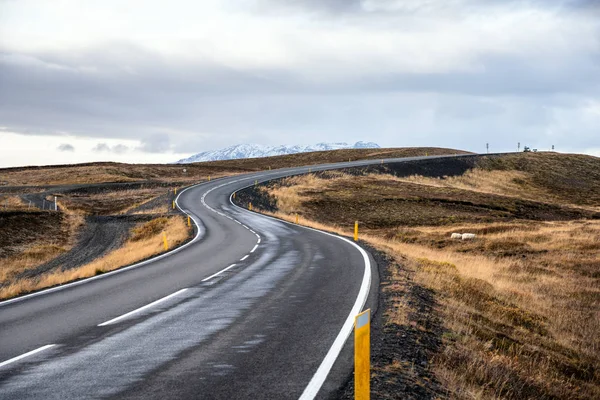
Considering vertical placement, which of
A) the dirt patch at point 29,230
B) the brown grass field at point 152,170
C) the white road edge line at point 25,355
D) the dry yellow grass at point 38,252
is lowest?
the dry yellow grass at point 38,252

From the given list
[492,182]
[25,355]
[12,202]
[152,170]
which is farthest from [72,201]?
[492,182]

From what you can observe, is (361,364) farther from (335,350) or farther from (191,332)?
(191,332)

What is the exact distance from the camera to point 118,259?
2180 centimetres

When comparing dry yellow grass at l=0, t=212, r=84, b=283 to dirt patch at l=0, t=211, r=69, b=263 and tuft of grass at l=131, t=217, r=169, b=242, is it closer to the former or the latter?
dirt patch at l=0, t=211, r=69, b=263

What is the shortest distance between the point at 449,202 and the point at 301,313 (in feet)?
159

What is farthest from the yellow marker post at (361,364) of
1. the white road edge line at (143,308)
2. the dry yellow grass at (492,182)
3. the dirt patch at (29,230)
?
the dry yellow grass at (492,182)

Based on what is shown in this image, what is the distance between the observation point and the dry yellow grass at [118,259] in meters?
14.5

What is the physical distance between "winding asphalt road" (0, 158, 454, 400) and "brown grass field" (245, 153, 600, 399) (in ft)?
3.36

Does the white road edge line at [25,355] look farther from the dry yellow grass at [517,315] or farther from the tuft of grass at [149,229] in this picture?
the tuft of grass at [149,229]

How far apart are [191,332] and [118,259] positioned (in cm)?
1423

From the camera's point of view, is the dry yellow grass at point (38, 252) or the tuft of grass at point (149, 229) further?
the tuft of grass at point (149, 229)

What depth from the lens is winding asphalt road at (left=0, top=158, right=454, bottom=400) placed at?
20.4 feet

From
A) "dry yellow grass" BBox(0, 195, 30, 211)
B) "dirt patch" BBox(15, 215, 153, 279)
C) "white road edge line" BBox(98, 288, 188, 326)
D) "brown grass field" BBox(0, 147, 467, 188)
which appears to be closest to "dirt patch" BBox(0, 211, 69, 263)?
"dirt patch" BBox(15, 215, 153, 279)

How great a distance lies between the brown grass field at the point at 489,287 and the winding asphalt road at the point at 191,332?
1.02 metres
